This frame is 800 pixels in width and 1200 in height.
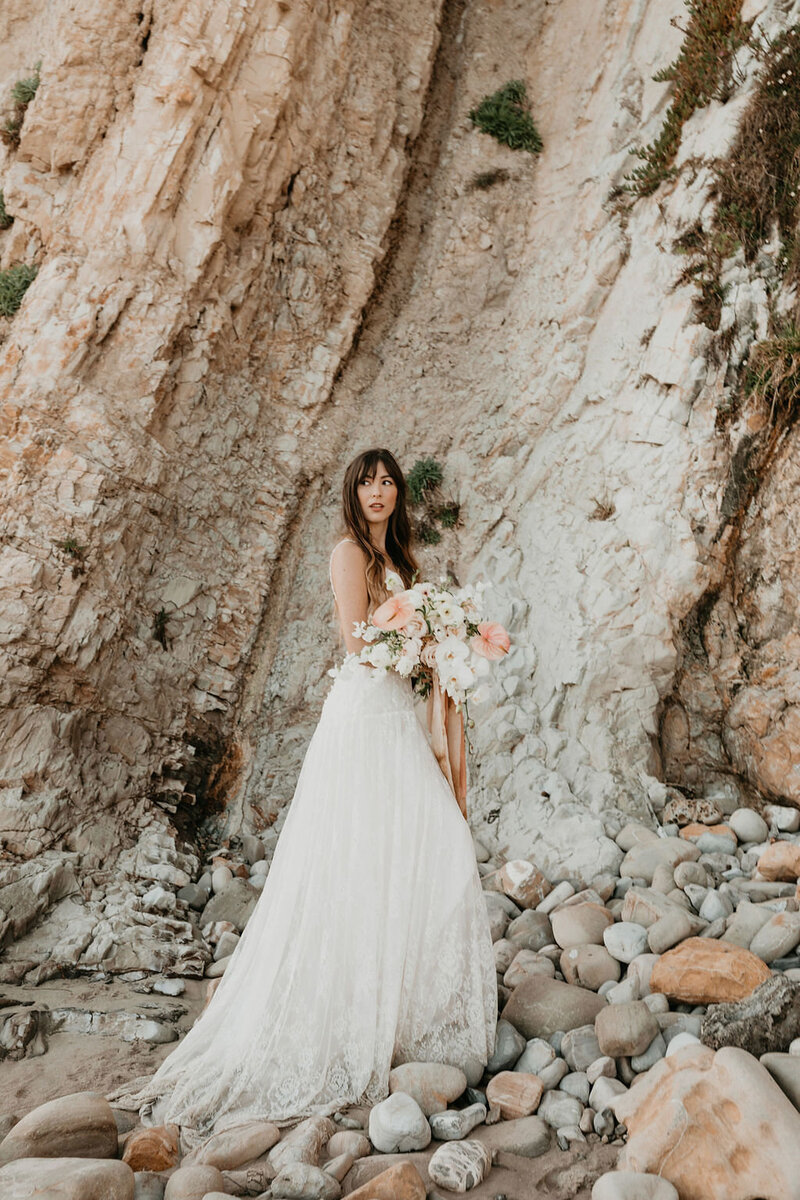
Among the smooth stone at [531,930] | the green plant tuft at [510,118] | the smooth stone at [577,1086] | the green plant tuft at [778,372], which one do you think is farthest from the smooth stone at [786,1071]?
the green plant tuft at [510,118]

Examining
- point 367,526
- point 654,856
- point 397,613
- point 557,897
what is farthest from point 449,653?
point 654,856

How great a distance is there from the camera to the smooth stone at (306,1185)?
2.58 metres

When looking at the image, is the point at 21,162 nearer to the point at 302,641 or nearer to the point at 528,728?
the point at 302,641

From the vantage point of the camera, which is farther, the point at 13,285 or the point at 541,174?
the point at 541,174

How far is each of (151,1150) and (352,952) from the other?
106 centimetres

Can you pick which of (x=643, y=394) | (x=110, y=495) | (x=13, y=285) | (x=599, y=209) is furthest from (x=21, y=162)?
(x=643, y=394)

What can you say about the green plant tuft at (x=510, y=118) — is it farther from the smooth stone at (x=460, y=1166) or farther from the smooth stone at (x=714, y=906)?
the smooth stone at (x=460, y=1166)

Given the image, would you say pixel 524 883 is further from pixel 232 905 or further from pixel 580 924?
pixel 232 905

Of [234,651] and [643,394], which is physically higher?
[643,394]

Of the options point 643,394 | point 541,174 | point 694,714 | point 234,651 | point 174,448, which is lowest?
point 234,651

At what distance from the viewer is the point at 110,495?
6645 mm

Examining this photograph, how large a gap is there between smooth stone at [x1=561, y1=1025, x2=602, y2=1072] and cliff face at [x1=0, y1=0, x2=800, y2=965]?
1.97m

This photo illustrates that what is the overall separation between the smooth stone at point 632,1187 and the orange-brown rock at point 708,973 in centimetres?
132

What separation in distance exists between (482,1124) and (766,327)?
19.0 ft
